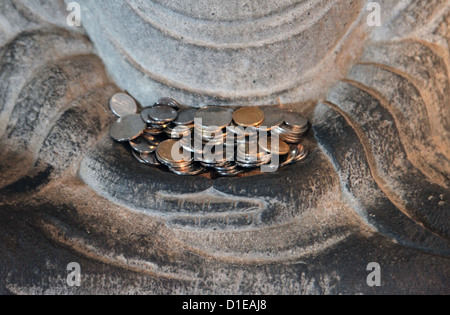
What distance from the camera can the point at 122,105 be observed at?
1669 mm

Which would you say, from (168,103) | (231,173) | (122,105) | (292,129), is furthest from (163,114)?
(292,129)

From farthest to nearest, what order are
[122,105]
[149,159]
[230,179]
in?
[122,105], [149,159], [230,179]

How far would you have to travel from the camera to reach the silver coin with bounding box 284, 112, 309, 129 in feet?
5.09

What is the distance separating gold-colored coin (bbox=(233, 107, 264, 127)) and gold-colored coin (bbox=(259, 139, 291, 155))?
6 cm

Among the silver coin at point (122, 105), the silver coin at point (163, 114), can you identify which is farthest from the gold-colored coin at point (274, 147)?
the silver coin at point (122, 105)

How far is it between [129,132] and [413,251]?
831 millimetres

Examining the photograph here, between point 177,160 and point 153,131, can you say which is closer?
point 177,160

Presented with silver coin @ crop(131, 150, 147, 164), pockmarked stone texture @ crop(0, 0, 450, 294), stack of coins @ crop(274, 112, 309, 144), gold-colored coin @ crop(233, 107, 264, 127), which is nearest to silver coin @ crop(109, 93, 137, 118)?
→ pockmarked stone texture @ crop(0, 0, 450, 294)

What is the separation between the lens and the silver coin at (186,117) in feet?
5.16

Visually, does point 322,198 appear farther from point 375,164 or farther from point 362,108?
point 362,108

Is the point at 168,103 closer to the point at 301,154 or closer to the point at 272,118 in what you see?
the point at 272,118

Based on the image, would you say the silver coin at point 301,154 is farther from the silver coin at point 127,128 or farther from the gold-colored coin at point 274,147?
the silver coin at point 127,128

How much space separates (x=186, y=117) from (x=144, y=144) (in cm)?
14
